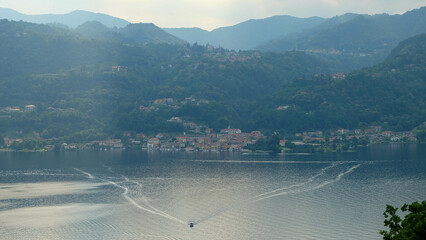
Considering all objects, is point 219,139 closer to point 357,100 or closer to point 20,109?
point 357,100

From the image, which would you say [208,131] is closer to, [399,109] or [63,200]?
[399,109]

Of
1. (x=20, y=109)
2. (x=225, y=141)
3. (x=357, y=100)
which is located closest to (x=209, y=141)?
(x=225, y=141)

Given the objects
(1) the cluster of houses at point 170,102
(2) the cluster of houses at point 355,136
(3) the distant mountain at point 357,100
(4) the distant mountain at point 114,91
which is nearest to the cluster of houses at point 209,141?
(4) the distant mountain at point 114,91

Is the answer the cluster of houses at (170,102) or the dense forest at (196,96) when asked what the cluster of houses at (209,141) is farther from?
the cluster of houses at (170,102)

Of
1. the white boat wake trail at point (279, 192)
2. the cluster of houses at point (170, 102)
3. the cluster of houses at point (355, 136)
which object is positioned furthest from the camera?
the cluster of houses at point (170, 102)

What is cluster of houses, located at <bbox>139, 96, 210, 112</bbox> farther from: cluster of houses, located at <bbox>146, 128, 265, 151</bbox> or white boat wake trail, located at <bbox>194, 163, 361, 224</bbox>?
white boat wake trail, located at <bbox>194, 163, 361, 224</bbox>

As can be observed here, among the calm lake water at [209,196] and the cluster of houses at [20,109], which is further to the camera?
the cluster of houses at [20,109]

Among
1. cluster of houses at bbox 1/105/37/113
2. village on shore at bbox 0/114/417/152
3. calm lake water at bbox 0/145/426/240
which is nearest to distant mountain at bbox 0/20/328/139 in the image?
cluster of houses at bbox 1/105/37/113

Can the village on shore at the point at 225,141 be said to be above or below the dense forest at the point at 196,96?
below
